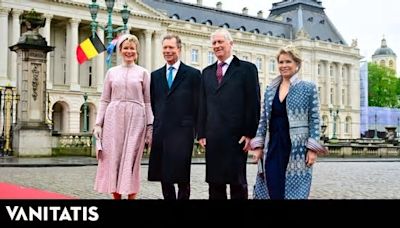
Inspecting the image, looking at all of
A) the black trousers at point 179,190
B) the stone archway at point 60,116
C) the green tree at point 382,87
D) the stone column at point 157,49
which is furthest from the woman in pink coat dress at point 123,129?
the green tree at point 382,87

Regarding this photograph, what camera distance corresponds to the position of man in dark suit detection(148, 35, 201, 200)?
6.67 m

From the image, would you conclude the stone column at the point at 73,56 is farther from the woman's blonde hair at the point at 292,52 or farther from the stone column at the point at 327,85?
the woman's blonde hair at the point at 292,52

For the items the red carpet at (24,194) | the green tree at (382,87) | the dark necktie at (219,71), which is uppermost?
the green tree at (382,87)

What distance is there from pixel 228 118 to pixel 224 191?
0.76m

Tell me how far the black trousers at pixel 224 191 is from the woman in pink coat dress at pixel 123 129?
3.12ft

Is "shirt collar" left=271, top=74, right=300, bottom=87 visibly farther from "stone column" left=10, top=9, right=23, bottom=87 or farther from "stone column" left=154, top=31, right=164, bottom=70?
"stone column" left=154, top=31, right=164, bottom=70

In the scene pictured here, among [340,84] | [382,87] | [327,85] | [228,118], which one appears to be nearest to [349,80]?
[340,84]

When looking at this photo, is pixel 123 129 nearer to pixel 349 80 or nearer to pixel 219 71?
pixel 219 71

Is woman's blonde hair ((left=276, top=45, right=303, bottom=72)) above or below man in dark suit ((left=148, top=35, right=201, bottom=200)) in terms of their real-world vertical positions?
above

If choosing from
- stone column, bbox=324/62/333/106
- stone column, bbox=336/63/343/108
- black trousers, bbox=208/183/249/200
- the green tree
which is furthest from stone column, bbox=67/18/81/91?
black trousers, bbox=208/183/249/200

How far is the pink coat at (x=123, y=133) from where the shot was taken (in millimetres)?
6820

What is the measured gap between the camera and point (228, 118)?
6211 millimetres

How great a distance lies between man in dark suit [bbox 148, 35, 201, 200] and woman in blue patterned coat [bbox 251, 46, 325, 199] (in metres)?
1.02

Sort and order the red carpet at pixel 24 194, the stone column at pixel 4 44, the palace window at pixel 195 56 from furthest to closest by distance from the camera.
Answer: the palace window at pixel 195 56 < the stone column at pixel 4 44 < the red carpet at pixel 24 194
